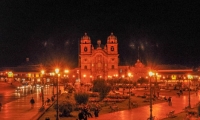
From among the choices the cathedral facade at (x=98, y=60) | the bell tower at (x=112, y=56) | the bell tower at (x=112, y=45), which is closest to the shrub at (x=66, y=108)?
the cathedral facade at (x=98, y=60)

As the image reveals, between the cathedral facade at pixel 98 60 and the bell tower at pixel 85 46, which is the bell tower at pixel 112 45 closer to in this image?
the cathedral facade at pixel 98 60

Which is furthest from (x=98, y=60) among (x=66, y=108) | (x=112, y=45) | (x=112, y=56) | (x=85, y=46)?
(x=66, y=108)

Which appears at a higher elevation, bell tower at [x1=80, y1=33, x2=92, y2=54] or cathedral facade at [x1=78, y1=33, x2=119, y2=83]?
bell tower at [x1=80, y1=33, x2=92, y2=54]

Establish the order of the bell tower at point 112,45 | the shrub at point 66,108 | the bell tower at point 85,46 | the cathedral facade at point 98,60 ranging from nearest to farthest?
the shrub at point 66,108 < the cathedral facade at point 98,60 < the bell tower at point 112,45 < the bell tower at point 85,46

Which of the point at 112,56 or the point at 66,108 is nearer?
the point at 66,108

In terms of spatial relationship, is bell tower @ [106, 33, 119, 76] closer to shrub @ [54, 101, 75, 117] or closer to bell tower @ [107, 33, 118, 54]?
bell tower @ [107, 33, 118, 54]

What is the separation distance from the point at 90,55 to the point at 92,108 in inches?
2088

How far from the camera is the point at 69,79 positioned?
252ft

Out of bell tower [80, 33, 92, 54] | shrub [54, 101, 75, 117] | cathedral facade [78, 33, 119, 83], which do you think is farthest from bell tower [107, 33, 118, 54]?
shrub [54, 101, 75, 117]

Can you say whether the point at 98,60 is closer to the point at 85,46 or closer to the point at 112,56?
the point at 112,56

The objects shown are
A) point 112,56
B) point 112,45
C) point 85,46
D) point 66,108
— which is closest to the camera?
point 66,108

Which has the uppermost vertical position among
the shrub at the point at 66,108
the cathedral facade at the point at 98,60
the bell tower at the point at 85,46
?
the bell tower at the point at 85,46

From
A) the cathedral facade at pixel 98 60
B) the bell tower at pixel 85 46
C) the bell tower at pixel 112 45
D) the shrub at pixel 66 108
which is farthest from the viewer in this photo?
the bell tower at pixel 85 46

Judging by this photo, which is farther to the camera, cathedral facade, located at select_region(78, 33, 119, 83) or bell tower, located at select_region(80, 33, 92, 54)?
bell tower, located at select_region(80, 33, 92, 54)
